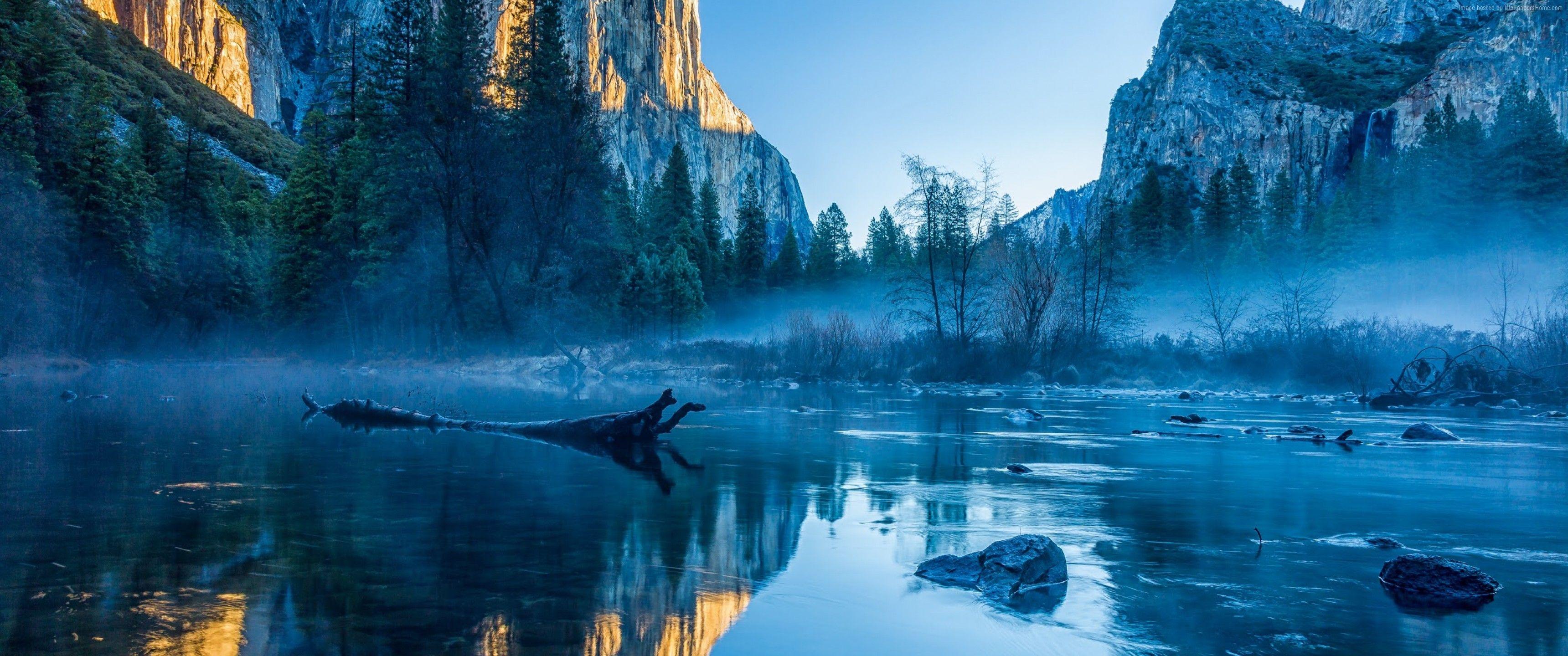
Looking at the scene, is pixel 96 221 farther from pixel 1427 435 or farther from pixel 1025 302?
pixel 1427 435

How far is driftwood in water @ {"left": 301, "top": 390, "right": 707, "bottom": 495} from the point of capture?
9.65 meters

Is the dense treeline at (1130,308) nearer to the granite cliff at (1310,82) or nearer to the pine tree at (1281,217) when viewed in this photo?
the pine tree at (1281,217)

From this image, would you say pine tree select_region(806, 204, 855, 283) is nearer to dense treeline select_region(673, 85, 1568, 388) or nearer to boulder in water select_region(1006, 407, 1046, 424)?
dense treeline select_region(673, 85, 1568, 388)

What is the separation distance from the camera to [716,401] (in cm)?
2027

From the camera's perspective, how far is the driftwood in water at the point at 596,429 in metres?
9.65

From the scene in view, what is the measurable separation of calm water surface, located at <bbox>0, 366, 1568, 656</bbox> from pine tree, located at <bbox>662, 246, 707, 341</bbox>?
54.5 m

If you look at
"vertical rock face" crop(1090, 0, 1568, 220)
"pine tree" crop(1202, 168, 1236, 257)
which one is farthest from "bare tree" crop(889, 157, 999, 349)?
"vertical rock face" crop(1090, 0, 1568, 220)

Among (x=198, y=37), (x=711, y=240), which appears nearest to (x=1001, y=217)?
(x=711, y=240)

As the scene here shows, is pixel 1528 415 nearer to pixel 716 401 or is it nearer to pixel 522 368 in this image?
pixel 716 401

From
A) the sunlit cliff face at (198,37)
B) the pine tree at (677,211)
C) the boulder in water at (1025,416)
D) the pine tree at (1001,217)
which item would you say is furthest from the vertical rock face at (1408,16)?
the sunlit cliff face at (198,37)

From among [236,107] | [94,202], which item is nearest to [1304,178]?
[94,202]

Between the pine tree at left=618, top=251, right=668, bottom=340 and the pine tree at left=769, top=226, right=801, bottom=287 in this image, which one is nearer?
the pine tree at left=618, top=251, right=668, bottom=340

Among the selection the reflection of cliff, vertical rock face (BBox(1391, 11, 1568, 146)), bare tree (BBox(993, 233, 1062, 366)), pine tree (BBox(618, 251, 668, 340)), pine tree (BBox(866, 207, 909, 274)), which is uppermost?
vertical rock face (BBox(1391, 11, 1568, 146))

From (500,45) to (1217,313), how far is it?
430ft
